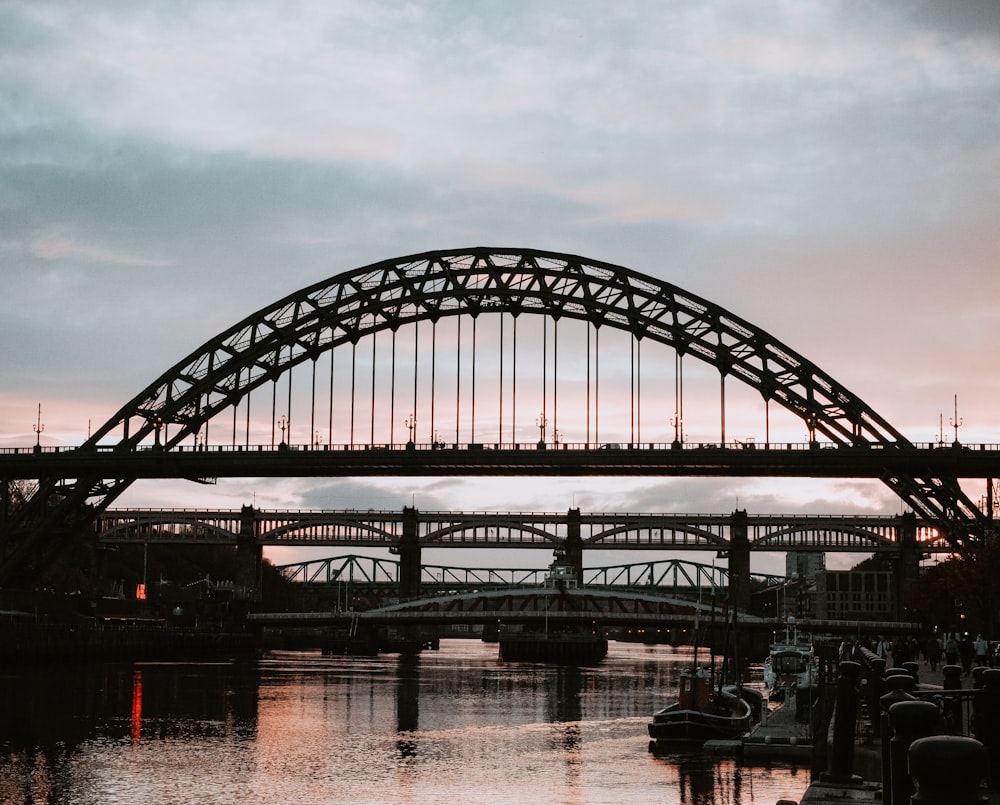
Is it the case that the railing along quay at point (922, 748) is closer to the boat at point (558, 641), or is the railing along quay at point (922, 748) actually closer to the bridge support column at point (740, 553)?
the boat at point (558, 641)

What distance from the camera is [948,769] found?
4988mm

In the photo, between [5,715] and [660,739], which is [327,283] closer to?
[5,715]

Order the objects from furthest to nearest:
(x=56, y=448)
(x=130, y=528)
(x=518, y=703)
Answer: (x=130, y=528), (x=56, y=448), (x=518, y=703)

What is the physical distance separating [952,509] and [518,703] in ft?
105

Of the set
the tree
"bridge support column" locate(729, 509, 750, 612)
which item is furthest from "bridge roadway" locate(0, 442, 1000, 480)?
"bridge support column" locate(729, 509, 750, 612)

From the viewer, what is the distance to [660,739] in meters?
42.0

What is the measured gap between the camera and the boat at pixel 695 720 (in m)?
41.5

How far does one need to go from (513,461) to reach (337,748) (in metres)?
47.4

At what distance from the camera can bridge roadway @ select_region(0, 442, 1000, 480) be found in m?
82.1

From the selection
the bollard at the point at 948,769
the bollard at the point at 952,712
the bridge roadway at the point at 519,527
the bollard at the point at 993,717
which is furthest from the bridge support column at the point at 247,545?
the bollard at the point at 948,769

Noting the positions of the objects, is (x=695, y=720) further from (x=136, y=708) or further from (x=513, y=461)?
(x=513, y=461)

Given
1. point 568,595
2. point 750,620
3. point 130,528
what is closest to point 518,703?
point 750,620

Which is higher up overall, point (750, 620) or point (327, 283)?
point (327, 283)

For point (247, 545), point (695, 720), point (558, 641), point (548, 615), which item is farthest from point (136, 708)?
point (247, 545)
